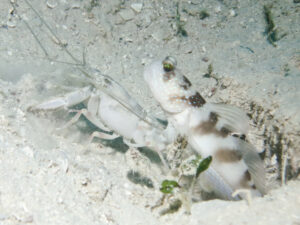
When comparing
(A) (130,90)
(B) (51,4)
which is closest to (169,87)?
(A) (130,90)

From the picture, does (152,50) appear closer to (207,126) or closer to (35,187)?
(207,126)

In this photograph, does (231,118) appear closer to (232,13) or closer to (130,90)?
(130,90)

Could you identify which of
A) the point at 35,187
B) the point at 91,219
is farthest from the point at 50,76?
the point at 91,219

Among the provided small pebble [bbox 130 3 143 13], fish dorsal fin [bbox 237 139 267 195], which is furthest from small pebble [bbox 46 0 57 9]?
fish dorsal fin [bbox 237 139 267 195]

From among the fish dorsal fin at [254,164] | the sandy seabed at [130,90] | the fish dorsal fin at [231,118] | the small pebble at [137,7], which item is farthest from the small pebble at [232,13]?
the fish dorsal fin at [254,164]

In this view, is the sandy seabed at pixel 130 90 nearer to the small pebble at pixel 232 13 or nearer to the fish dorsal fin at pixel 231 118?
the small pebble at pixel 232 13

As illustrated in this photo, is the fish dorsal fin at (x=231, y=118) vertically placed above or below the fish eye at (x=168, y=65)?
below

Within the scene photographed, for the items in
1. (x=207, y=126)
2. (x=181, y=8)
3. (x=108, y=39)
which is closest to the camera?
(x=207, y=126)
